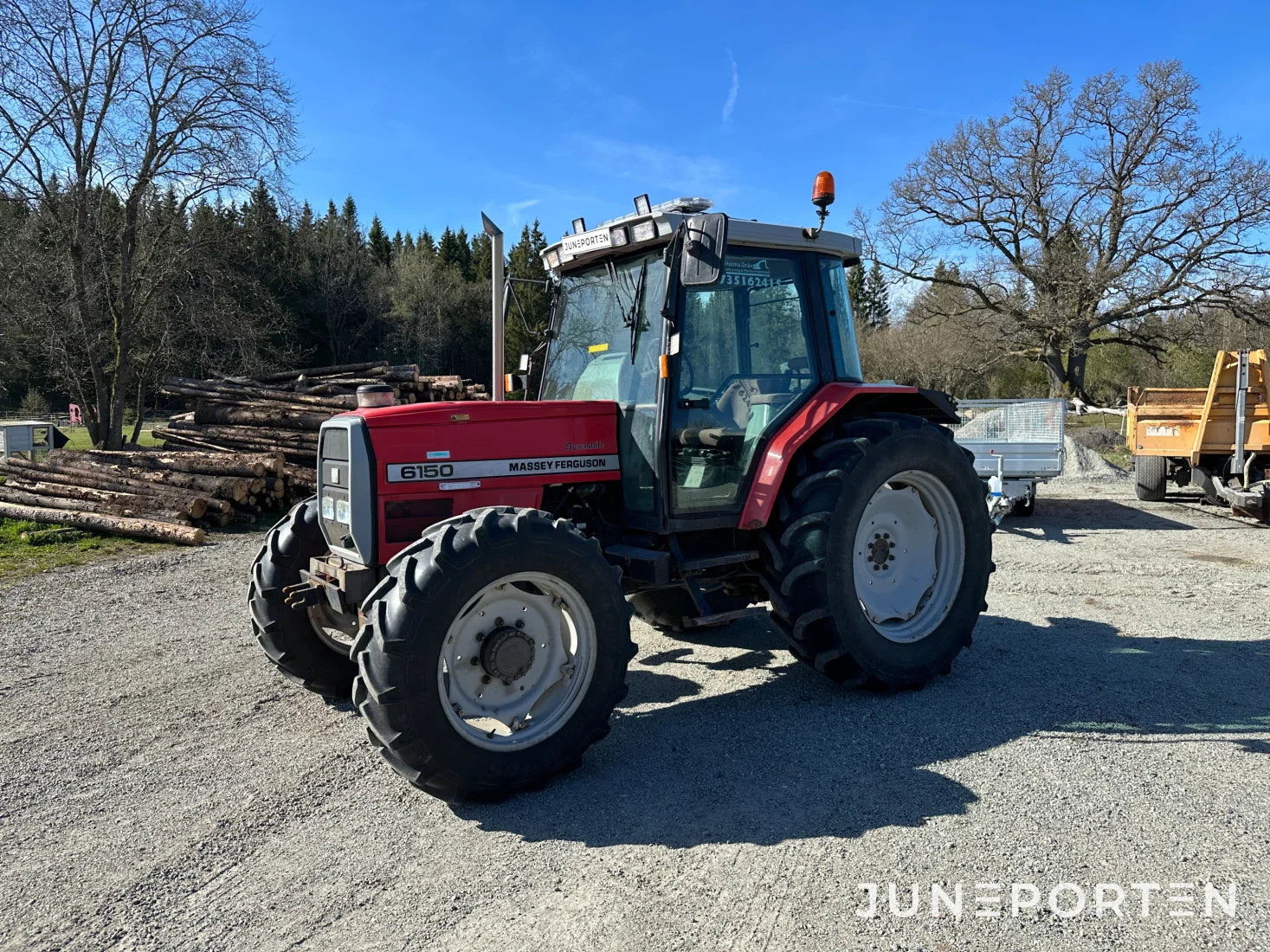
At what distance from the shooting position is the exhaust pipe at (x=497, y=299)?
4.44 metres

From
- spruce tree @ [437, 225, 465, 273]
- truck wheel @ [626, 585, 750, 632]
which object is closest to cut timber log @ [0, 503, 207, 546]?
truck wheel @ [626, 585, 750, 632]

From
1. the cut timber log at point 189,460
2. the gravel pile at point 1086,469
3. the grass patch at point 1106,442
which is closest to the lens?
the cut timber log at point 189,460

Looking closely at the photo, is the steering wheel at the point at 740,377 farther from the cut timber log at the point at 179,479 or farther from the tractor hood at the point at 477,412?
the cut timber log at the point at 179,479

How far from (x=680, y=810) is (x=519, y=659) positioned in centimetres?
89

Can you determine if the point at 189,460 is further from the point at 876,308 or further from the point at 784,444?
the point at 876,308

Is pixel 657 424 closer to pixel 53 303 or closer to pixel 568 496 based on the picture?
pixel 568 496

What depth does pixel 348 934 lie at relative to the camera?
8.43 ft

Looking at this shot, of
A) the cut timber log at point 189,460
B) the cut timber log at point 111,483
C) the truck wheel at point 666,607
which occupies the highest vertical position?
the cut timber log at point 189,460

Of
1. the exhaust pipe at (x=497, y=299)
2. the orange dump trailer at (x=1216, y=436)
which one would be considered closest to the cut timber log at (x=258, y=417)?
the exhaust pipe at (x=497, y=299)

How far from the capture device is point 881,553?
483cm

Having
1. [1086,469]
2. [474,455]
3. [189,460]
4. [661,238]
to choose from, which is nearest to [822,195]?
[661,238]

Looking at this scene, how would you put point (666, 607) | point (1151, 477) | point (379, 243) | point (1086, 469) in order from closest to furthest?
point (666, 607)
point (1151, 477)
point (1086, 469)
point (379, 243)

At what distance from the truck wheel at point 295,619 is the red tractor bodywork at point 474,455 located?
2.49 ft

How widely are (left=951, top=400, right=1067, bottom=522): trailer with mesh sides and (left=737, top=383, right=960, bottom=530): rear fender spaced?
5.26 metres
